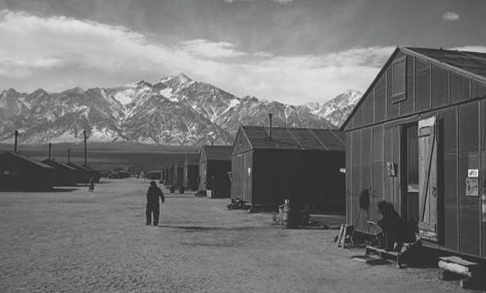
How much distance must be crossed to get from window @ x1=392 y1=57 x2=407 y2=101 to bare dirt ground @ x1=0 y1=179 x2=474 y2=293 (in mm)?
4883

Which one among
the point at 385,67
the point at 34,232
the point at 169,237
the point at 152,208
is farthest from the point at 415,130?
the point at 34,232

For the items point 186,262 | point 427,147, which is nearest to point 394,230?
point 427,147

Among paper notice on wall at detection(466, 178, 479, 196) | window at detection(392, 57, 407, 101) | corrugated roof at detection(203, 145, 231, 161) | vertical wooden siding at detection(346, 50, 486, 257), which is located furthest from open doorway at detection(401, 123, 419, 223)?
corrugated roof at detection(203, 145, 231, 161)

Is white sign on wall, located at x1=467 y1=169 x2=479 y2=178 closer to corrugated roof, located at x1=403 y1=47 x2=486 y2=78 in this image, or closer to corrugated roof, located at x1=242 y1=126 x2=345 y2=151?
corrugated roof, located at x1=403 y1=47 x2=486 y2=78

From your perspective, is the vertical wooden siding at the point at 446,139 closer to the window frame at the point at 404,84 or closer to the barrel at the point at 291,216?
the window frame at the point at 404,84

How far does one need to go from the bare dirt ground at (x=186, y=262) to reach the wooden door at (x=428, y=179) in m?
1.09

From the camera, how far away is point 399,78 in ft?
50.0

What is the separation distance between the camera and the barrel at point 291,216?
22.7m

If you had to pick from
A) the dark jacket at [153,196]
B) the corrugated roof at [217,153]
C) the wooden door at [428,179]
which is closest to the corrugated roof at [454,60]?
the wooden door at [428,179]

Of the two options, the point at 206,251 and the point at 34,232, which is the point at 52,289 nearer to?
the point at 206,251

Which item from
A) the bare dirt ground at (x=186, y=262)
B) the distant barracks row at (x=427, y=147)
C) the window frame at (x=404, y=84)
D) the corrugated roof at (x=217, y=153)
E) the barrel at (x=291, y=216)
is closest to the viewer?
the bare dirt ground at (x=186, y=262)

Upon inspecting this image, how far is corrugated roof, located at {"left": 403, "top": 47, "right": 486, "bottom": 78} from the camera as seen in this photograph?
12664mm

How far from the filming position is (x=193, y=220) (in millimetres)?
26156

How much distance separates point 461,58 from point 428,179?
3.64 meters
